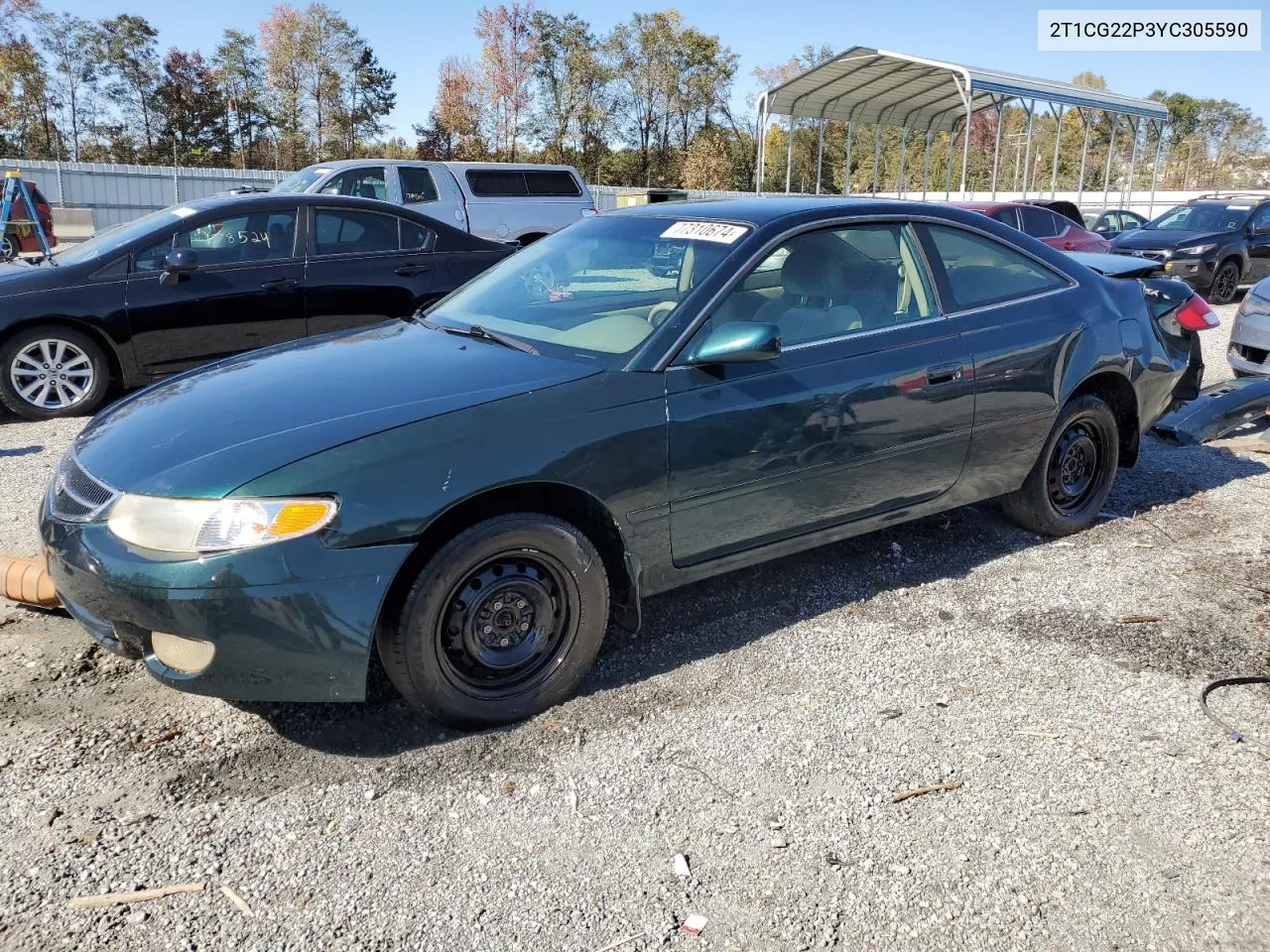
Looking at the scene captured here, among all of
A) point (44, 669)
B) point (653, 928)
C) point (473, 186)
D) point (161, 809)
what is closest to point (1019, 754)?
point (653, 928)

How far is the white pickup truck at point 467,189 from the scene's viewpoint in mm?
13734

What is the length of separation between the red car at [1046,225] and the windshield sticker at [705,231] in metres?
9.37

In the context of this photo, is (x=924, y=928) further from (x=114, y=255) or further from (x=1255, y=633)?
(x=114, y=255)

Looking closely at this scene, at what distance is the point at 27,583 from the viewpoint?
363cm

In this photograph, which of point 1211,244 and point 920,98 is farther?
point 920,98

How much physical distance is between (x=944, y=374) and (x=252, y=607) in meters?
2.75

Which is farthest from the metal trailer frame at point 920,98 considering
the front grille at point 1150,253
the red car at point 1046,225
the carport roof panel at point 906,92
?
the red car at point 1046,225

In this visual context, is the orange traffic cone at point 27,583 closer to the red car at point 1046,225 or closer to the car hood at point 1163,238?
the red car at point 1046,225

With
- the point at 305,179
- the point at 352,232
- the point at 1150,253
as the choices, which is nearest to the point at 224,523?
the point at 352,232

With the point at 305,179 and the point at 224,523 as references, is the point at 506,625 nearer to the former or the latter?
the point at 224,523

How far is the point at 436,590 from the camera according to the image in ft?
9.30

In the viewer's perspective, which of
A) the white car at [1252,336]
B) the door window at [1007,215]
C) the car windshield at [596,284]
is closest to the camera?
the car windshield at [596,284]

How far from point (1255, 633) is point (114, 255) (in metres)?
7.23

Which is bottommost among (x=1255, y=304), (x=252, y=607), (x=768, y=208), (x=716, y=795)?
(x=716, y=795)
